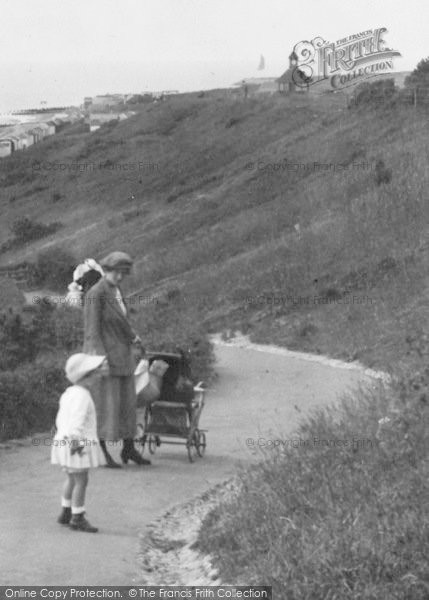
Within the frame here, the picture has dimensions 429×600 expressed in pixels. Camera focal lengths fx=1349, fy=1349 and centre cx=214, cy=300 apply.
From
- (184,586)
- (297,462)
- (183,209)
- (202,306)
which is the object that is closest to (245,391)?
(297,462)

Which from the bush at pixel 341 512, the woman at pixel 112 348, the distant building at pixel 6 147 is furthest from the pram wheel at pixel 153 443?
the distant building at pixel 6 147

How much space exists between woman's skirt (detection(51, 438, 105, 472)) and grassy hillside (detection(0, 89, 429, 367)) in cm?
1042

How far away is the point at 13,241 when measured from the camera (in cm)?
6488

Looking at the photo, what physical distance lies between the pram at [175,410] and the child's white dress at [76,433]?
289 cm

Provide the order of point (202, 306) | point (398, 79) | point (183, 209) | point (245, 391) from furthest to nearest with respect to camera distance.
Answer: point (398, 79) → point (183, 209) → point (202, 306) → point (245, 391)

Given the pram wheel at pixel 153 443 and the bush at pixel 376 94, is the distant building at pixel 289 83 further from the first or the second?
the pram wheel at pixel 153 443

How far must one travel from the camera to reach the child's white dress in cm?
979

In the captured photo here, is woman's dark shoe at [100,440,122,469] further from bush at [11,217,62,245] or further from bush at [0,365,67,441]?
bush at [11,217,62,245]

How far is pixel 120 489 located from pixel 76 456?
5.79ft

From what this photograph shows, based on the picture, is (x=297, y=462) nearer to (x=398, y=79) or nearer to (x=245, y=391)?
(x=245, y=391)

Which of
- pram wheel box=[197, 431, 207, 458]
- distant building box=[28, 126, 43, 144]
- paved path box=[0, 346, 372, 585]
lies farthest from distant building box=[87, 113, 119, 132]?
pram wheel box=[197, 431, 207, 458]

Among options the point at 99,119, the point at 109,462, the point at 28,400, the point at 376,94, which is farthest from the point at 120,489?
the point at 99,119

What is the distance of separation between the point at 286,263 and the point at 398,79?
42914 millimetres

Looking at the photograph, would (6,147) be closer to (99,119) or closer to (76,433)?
(99,119)
